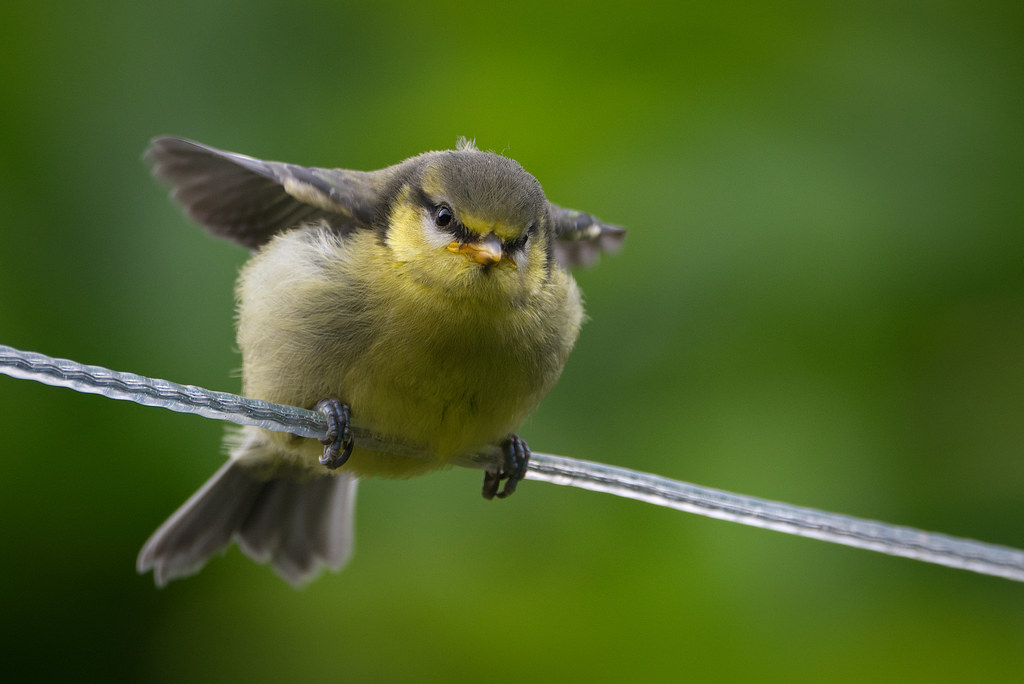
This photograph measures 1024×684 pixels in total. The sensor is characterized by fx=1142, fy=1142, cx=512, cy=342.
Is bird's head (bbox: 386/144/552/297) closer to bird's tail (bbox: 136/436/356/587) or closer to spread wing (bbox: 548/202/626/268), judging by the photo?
spread wing (bbox: 548/202/626/268)

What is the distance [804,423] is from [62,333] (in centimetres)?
226

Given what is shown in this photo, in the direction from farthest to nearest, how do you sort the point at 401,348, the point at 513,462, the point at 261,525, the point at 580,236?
the point at 261,525 → the point at 580,236 → the point at 513,462 → the point at 401,348

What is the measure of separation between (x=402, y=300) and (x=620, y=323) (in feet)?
3.99

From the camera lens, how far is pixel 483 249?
2641 millimetres

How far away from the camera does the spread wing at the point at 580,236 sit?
10.4 ft

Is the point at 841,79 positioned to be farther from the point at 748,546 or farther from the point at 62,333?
the point at 62,333

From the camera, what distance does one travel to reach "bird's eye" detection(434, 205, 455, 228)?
2.74m

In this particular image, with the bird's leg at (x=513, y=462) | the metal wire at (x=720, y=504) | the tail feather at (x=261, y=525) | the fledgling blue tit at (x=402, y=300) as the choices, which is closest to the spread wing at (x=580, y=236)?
the fledgling blue tit at (x=402, y=300)

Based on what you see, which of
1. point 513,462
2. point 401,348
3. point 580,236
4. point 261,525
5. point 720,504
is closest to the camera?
point 720,504

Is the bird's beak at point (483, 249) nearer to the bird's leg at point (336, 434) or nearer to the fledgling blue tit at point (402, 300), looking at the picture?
the fledgling blue tit at point (402, 300)

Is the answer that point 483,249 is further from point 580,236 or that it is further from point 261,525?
point 261,525

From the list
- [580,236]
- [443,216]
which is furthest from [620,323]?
[443,216]

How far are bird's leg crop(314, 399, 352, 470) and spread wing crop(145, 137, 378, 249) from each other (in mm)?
483

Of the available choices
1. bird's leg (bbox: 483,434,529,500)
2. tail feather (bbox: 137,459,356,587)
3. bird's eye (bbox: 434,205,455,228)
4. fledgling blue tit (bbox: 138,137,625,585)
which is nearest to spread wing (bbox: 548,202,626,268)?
fledgling blue tit (bbox: 138,137,625,585)
